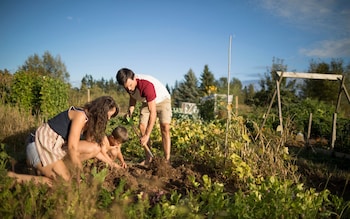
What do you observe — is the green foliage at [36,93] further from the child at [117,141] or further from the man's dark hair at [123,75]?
the man's dark hair at [123,75]

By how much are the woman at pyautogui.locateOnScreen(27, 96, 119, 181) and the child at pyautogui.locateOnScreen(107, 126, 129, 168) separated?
55cm

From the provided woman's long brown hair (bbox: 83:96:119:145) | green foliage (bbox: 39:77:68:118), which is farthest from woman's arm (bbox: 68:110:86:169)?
green foliage (bbox: 39:77:68:118)

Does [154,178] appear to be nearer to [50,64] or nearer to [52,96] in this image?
[52,96]

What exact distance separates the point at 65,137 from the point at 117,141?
2.93 feet

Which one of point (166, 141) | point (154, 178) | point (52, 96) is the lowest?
point (154, 178)

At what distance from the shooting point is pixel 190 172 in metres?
3.29

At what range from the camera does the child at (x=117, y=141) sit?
358cm

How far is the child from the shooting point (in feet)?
11.7

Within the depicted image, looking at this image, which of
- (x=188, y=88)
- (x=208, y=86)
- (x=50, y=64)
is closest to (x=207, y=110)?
(x=208, y=86)

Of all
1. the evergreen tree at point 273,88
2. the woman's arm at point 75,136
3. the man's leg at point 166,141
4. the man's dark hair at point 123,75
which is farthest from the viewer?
the evergreen tree at point 273,88

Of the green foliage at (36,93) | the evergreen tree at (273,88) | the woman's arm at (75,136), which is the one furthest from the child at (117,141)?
the evergreen tree at (273,88)

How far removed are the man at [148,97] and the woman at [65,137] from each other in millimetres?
569

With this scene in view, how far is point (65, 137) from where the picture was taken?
2869 mm

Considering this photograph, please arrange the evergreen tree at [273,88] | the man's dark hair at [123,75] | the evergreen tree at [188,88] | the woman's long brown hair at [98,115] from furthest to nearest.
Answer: the evergreen tree at [188,88], the evergreen tree at [273,88], the man's dark hair at [123,75], the woman's long brown hair at [98,115]
